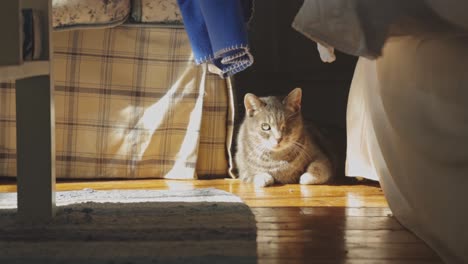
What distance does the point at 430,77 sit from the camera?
1136mm

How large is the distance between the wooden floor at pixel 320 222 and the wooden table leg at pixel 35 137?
521 mm

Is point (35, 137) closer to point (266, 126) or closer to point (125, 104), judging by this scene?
point (125, 104)

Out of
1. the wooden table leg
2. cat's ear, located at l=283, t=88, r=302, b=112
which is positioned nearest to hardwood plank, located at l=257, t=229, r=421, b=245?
the wooden table leg

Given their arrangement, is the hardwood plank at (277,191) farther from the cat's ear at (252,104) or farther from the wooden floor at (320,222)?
the cat's ear at (252,104)

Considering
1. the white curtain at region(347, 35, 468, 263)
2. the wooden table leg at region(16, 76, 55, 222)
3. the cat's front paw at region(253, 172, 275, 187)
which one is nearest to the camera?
the white curtain at region(347, 35, 468, 263)

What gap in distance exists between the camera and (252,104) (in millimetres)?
2537

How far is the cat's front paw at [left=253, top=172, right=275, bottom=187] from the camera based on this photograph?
233cm

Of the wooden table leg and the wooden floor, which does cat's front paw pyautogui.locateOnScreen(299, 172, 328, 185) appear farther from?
the wooden table leg

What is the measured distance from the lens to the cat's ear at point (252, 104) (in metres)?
2.52

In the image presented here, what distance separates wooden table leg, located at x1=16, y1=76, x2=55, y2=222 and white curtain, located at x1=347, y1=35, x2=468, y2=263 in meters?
0.75

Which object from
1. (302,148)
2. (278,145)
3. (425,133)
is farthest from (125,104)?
(425,133)

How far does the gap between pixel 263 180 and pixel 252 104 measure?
0.35 metres

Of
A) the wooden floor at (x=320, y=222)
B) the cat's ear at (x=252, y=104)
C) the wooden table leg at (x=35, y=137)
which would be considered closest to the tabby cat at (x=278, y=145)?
the cat's ear at (x=252, y=104)

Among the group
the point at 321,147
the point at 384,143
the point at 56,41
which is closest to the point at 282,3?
the point at 321,147
